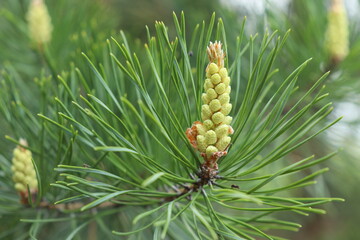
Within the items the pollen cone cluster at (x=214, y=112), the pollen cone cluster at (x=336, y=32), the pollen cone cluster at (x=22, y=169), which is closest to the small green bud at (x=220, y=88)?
the pollen cone cluster at (x=214, y=112)

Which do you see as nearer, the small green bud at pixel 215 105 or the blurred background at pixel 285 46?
the small green bud at pixel 215 105

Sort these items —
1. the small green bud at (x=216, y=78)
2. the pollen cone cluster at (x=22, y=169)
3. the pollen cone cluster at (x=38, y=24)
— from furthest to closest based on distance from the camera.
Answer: the pollen cone cluster at (x=38, y=24) < the pollen cone cluster at (x=22, y=169) < the small green bud at (x=216, y=78)

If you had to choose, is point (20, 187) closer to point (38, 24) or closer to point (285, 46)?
point (38, 24)

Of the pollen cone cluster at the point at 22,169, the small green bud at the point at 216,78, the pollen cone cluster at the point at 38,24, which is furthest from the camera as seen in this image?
the pollen cone cluster at the point at 38,24

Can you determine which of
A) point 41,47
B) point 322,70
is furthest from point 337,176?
point 41,47

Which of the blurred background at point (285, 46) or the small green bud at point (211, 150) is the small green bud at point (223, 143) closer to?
the small green bud at point (211, 150)

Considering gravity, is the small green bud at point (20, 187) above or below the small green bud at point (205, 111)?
below

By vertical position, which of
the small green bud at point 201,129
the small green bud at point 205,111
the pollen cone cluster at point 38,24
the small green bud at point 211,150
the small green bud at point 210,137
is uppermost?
the pollen cone cluster at point 38,24

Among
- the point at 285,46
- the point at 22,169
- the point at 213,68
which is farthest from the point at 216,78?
the point at 285,46
